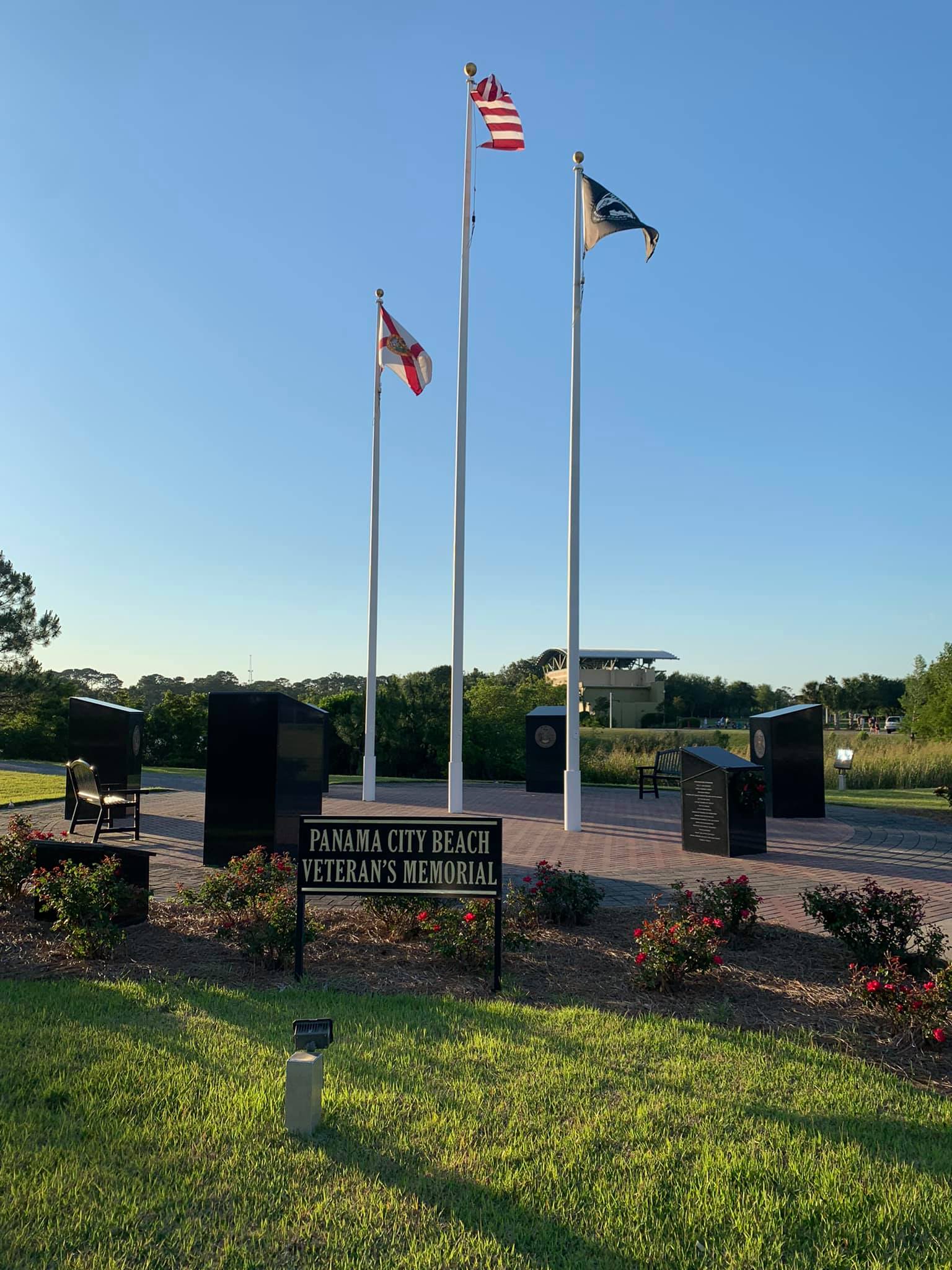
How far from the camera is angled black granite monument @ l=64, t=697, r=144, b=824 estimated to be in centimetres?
1295

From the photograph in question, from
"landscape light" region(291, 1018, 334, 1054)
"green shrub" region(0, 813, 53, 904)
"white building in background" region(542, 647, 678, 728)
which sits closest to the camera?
"landscape light" region(291, 1018, 334, 1054)

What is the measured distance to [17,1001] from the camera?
16.5 ft

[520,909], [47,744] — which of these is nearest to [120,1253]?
[520,909]

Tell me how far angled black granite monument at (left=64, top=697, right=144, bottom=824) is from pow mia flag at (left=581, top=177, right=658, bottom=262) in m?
9.88

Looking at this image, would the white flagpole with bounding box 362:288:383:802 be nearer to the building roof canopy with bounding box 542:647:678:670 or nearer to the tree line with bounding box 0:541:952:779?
the tree line with bounding box 0:541:952:779

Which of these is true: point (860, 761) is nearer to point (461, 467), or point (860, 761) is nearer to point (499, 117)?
point (461, 467)

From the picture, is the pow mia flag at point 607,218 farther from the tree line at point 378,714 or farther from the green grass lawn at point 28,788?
the tree line at point 378,714

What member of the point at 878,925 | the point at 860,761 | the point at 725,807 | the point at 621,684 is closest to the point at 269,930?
the point at 878,925

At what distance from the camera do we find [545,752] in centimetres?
2044

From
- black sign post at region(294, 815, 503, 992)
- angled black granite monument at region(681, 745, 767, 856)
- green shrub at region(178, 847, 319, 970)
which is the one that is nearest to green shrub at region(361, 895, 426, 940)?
green shrub at region(178, 847, 319, 970)

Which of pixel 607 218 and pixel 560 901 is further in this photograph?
pixel 607 218

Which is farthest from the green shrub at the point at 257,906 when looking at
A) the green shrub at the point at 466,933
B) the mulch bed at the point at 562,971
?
the green shrub at the point at 466,933

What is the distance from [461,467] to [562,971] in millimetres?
10467

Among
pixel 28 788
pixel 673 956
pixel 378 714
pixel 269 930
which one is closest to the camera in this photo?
pixel 673 956
